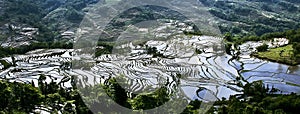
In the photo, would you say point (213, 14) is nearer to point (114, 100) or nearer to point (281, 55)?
point (281, 55)

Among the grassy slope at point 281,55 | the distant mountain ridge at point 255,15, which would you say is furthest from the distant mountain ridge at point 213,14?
the grassy slope at point 281,55

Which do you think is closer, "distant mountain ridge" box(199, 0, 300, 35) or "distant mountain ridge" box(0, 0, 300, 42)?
"distant mountain ridge" box(0, 0, 300, 42)

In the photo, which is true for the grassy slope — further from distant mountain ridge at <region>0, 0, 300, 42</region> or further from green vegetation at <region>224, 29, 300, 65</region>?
distant mountain ridge at <region>0, 0, 300, 42</region>

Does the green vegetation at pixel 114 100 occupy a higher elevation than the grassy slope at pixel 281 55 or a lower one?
higher

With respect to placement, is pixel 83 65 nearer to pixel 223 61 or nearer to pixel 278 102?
pixel 223 61

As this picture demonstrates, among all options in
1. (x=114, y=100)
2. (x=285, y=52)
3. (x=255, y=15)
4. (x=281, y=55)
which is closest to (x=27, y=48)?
(x=114, y=100)

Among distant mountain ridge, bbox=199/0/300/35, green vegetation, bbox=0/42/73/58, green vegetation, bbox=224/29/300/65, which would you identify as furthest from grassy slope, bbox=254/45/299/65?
distant mountain ridge, bbox=199/0/300/35

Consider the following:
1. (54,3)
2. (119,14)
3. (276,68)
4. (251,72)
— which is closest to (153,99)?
(251,72)

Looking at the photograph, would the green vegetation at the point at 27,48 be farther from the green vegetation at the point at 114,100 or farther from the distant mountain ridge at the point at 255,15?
the distant mountain ridge at the point at 255,15
